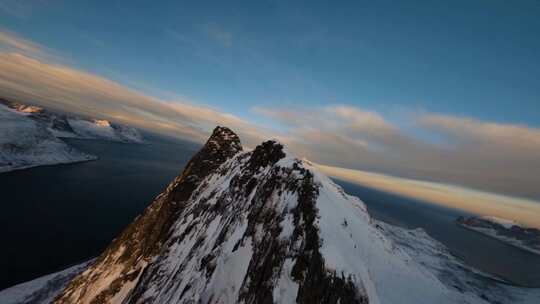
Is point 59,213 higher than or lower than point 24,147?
lower

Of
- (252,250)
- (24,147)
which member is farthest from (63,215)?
(24,147)

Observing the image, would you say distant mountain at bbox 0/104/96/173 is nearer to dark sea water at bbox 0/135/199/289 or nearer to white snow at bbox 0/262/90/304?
dark sea water at bbox 0/135/199/289

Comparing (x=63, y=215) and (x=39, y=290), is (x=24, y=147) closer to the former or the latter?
(x=63, y=215)

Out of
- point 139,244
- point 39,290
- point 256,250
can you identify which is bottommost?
point 39,290

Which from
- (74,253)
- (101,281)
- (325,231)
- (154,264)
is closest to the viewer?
(325,231)

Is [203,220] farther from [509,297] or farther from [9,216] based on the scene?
[509,297]

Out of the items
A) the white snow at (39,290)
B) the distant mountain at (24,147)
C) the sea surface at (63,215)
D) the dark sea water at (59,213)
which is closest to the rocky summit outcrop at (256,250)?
the white snow at (39,290)

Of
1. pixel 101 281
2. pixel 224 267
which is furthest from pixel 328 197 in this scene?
pixel 101 281
